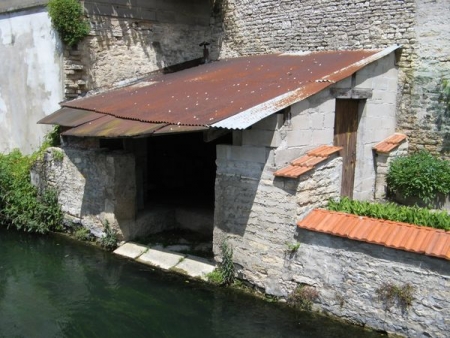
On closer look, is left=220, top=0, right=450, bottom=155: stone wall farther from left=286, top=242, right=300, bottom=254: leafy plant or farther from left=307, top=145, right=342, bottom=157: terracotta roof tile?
left=286, top=242, right=300, bottom=254: leafy plant

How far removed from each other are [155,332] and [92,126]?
3.65 m

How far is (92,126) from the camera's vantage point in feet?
26.4

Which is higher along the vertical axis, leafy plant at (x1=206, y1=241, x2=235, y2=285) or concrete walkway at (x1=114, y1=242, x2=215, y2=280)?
leafy plant at (x1=206, y1=241, x2=235, y2=285)

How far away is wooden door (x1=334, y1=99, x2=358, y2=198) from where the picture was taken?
8023 millimetres

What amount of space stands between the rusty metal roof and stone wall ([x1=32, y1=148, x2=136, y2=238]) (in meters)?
0.91

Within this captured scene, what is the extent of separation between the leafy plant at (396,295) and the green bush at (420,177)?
115 inches

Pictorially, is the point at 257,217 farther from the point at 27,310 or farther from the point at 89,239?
the point at 89,239

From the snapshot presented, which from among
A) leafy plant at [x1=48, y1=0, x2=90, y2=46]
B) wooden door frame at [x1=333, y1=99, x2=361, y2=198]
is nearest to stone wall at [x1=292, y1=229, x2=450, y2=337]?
wooden door frame at [x1=333, y1=99, x2=361, y2=198]

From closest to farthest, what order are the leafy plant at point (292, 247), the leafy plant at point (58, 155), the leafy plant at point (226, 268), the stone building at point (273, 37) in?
the leafy plant at point (292, 247) → the leafy plant at point (226, 268) → the stone building at point (273, 37) → the leafy plant at point (58, 155)

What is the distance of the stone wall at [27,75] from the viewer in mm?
10906

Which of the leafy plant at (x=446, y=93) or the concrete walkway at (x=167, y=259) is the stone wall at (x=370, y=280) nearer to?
the concrete walkway at (x=167, y=259)

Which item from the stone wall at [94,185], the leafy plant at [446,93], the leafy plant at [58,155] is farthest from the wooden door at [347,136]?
the leafy plant at [58,155]

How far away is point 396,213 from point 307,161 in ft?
4.63

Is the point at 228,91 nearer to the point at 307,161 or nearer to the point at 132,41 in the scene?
the point at 307,161
